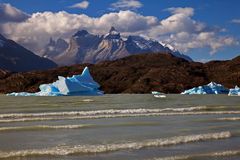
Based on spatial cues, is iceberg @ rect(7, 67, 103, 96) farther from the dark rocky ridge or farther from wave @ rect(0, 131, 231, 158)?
wave @ rect(0, 131, 231, 158)

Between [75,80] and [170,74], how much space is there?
91.2 metres

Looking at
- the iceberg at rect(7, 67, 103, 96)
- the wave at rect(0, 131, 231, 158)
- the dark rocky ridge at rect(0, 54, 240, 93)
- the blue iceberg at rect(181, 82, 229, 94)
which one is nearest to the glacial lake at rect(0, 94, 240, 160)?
the wave at rect(0, 131, 231, 158)

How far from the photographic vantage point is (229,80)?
550 ft

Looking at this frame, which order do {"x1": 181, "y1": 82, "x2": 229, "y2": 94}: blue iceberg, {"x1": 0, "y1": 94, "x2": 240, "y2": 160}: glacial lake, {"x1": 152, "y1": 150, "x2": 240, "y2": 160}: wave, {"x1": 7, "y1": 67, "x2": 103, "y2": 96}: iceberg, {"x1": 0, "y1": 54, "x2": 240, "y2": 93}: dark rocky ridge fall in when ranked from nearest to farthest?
{"x1": 152, "y1": 150, "x2": 240, "y2": 160}: wave < {"x1": 0, "y1": 94, "x2": 240, "y2": 160}: glacial lake < {"x1": 7, "y1": 67, "x2": 103, "y2": 96}: iceberg < {"x1": 181, "y1": 82, "x2": 229, "y2": 94}: blue iceberg < {"x1": 0, "y1": 54, "x2": 240, "y2": 93}: dark rocky ridge

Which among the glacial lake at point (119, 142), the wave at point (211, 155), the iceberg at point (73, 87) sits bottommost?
the wave at point (211, 155)

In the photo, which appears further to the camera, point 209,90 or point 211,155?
point 209,90

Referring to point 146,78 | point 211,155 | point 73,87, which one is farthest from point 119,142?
point 146,78

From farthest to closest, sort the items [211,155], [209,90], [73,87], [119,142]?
[209,90]
[73,87]
[119,142]
[211,155]

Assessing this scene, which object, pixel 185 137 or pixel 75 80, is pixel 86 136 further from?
pixel 75 80

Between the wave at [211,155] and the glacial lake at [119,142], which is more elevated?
the glacial lake at [119,142]

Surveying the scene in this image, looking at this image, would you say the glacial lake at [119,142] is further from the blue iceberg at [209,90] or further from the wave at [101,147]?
the blue iceberg at [209,90]

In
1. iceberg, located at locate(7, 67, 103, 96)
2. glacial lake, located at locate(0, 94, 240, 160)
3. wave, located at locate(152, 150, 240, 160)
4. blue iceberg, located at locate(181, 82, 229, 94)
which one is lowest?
wave, located at locate(152, 150, 240, 160)

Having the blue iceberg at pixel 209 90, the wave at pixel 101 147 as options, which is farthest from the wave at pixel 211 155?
the blue iceberg at pixel 209 90

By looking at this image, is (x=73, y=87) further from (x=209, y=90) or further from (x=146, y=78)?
(x=146, y=78)
